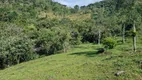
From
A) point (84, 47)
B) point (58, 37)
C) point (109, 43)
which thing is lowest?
point (84, 47)

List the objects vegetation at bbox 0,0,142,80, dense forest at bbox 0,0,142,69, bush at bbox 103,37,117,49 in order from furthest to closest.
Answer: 1. bush at bbox 103,37,117,49
2. dense forest at bbox 0,0,142,69
3. vegetation at bbox 0,0,142,80

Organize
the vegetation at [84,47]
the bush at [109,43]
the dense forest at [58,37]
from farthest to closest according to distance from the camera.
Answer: the bush at [109,43] < the dense forest at [58,37] < the vegetation at [84,47]

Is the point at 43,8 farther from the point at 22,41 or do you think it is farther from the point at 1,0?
the point at 22,41

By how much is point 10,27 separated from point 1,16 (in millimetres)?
40206

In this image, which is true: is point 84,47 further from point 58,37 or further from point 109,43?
point 109,43

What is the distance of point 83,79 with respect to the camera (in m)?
28.8

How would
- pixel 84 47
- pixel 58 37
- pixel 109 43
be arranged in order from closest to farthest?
1. pixel 109 43
2. pixel 58 37
3. pixel 84 47

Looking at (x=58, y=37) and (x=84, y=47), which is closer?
(x=58, y=37)

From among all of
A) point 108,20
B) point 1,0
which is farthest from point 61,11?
point 108,20

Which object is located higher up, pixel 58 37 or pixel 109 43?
pixel 58 37

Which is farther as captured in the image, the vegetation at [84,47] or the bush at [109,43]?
the bush at [109,43]

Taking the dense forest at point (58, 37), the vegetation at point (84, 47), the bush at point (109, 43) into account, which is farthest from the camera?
the bush at point (109, 43)

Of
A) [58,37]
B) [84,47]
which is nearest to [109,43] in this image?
[84,47]

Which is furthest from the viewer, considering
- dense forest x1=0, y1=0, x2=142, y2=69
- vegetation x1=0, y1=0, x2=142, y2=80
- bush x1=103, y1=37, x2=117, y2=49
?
bush x1=103, y1=37, x2=117, y2=49
